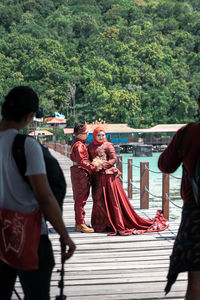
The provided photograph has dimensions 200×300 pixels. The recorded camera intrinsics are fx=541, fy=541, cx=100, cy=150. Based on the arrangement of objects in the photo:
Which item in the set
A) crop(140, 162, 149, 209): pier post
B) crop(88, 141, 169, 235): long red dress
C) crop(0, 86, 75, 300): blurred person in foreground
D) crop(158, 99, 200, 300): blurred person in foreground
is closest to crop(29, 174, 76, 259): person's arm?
crop(0, 86, 75, 300): blurred person in foreground

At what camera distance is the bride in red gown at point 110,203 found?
20.4ft

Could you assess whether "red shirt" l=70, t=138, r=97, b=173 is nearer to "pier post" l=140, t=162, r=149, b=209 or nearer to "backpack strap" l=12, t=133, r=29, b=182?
"pier post" l=140, t=162, r=149, b=209

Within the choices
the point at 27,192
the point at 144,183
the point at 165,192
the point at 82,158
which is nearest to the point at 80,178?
the point at 82,158

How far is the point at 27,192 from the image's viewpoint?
6.58 feet

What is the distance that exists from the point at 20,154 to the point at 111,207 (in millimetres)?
4418

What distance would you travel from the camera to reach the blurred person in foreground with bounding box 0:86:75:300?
1939 mm

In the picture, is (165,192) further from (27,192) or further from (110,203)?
(27,192)

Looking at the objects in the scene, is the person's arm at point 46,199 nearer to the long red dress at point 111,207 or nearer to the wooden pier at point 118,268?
the wooden pier at point 118,268

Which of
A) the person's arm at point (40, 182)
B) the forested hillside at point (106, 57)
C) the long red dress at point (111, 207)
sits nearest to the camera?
the person's arm at point (40, 182)

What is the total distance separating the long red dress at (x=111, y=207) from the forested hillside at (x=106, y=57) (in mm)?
61797

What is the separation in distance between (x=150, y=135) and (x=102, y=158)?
5823 centimetres

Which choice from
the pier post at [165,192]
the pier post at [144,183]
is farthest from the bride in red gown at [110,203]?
the pier post at [144,183]

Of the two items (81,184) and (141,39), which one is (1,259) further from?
(141,39)

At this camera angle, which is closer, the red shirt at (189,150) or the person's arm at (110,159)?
the red shirt at (189,150)
